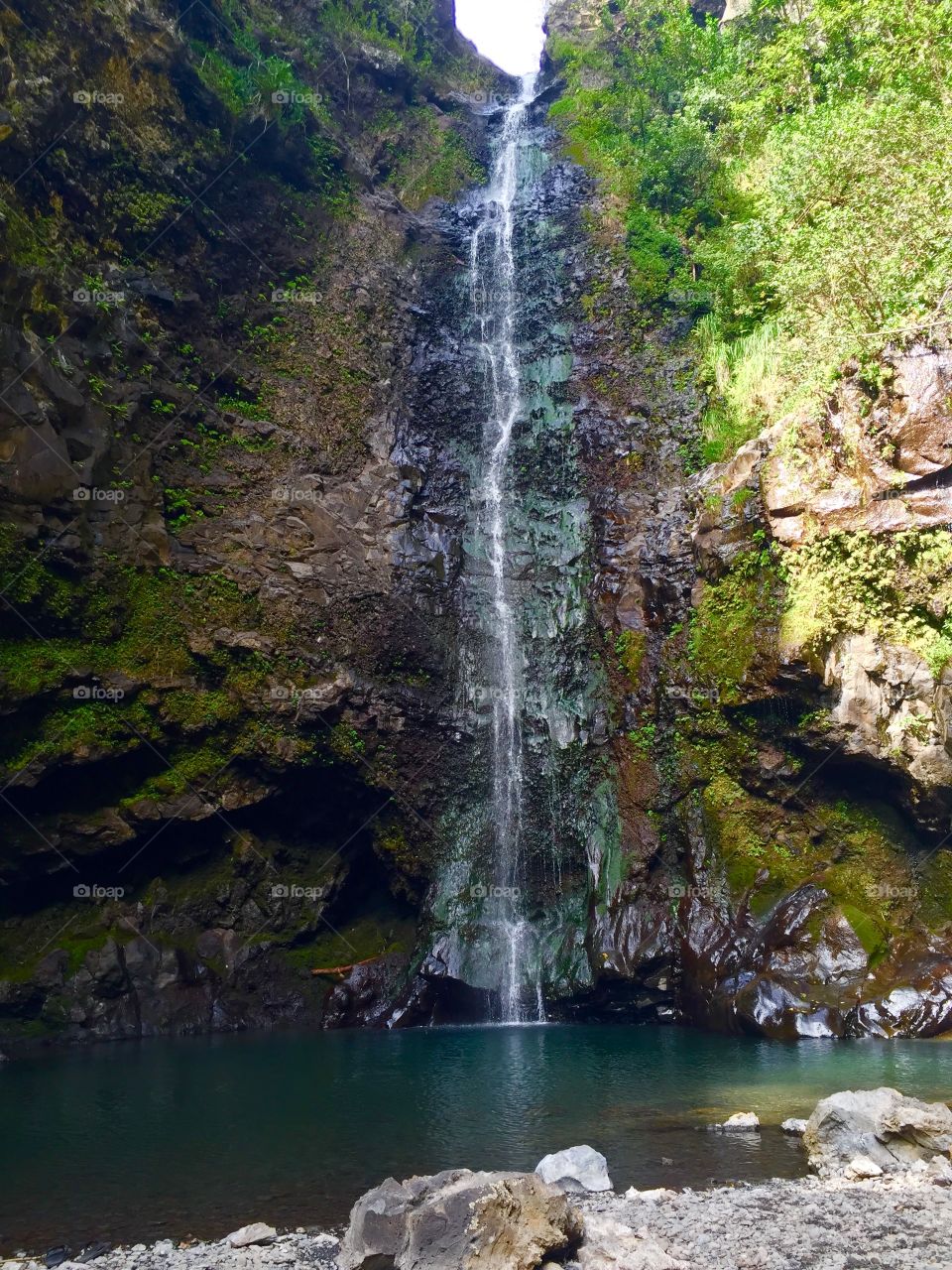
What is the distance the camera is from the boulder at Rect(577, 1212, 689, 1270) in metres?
4.11

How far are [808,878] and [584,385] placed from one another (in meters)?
11.6

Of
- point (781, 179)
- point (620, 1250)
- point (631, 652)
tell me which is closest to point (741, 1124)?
point (620, 1250)

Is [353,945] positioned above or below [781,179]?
below

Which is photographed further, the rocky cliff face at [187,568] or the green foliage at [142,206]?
the green foliage at [142,206]

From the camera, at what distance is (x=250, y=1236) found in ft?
16.0

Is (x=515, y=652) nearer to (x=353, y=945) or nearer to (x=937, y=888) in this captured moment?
(x=353, y=945)

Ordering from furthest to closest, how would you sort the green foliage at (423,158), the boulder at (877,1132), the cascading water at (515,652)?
the green foliage at (423,158) → the cascading water at (515,652) → the boulder at (877,1132)

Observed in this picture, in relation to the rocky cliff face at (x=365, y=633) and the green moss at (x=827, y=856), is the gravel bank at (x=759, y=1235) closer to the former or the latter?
the rocky cliff face at (x=365, y=633)

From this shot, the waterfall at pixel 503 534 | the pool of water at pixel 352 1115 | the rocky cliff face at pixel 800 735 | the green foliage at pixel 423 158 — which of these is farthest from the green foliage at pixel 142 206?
the pool of water at pixel 352 1115

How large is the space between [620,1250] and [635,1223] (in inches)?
25.5

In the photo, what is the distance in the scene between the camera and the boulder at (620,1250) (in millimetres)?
4113

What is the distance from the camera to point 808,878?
41.5 ft

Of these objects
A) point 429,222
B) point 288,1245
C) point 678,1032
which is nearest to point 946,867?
point 678,1032

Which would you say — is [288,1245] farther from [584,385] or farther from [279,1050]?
[584,385]
